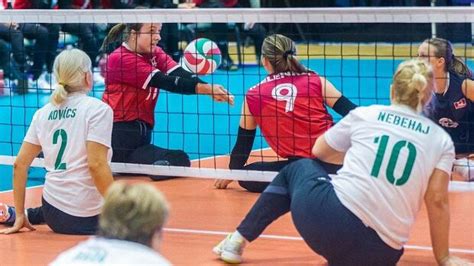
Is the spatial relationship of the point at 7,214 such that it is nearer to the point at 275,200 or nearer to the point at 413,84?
the point at 275,200

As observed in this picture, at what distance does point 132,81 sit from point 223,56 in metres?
6.50

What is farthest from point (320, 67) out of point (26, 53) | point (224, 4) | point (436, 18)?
point (436, 18)

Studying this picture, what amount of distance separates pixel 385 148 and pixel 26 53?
8.80 metres

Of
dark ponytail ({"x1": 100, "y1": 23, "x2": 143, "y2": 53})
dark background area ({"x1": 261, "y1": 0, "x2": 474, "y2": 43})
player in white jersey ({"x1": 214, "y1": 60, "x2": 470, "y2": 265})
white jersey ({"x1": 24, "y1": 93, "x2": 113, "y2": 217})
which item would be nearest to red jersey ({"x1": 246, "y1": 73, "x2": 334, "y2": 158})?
dark ponytail ({"x1": 100, "y1": 23, "x2": 143, "y2": 53})

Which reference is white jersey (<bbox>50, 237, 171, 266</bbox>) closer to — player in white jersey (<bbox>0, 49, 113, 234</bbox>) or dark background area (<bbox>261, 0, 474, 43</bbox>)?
player in white jersey (<bbox>0, 49, 113, 234</bbox>)

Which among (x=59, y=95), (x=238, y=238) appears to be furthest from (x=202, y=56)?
(x=238, y=238)

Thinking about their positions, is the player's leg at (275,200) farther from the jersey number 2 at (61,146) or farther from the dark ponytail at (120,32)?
the dark ponytail at (120,32)

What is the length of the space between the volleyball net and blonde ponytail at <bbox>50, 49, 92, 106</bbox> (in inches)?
31.9

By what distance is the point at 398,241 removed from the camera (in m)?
4.40

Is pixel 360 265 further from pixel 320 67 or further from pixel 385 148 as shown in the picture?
pixel 320 67

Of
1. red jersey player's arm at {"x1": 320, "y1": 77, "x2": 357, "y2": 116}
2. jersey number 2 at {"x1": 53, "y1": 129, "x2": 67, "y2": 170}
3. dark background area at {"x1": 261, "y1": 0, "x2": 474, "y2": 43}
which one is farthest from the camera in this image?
dark background area at {"x1": 261, "y1": 0, "x2": 474, "y2": 43}

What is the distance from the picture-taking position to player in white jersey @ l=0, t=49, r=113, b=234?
5285 millimetres

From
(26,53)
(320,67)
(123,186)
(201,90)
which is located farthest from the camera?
(320,67)

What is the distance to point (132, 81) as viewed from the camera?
6.85 meters
